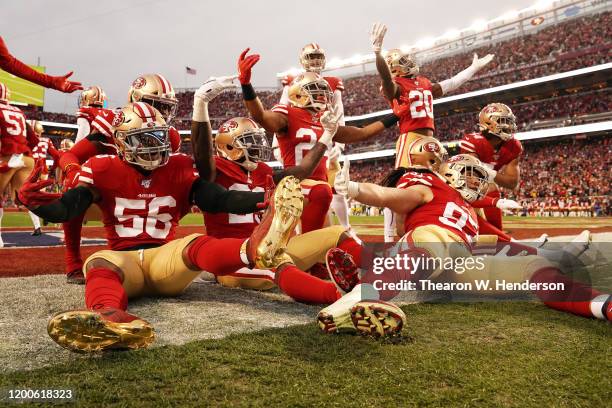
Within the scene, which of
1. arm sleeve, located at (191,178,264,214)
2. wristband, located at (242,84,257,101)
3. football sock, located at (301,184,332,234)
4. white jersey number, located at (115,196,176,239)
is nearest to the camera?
arm sleeve, located at (191,178,264,214)

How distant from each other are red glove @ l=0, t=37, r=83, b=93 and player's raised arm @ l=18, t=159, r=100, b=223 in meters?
2.53

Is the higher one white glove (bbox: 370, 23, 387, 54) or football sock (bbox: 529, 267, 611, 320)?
white glove (bbox: 370, 23, 387, 54)

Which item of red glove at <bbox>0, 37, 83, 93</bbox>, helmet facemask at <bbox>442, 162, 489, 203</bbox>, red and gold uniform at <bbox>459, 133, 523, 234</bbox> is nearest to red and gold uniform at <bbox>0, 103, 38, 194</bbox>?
red glove at <bbox>0, 37, 83, 93</bbox>

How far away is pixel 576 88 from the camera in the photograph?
101 feet

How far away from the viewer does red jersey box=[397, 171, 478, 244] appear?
11.0 feet


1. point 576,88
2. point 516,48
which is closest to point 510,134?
point 576,88

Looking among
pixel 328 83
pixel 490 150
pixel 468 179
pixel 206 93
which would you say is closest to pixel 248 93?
pixel 206 93

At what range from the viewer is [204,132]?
10.6 ft

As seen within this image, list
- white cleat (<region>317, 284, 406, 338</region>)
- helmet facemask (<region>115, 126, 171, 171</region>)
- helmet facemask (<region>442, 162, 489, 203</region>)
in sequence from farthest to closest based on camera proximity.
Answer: helmet facemask (<region>442, 162, 489, 203</region>)
helmet facemask (<region>115, 126, 171, 171</region>)
white cleat (<region>317, 284, 406, 338</region>)

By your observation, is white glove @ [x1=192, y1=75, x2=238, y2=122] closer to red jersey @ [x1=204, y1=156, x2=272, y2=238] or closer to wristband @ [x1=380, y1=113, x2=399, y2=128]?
red jersey @ [x1=204, y1=156, x2=272, y2=238]

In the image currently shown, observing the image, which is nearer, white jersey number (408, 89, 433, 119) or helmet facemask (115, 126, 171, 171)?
helmet facemask (115, 126, 171, 171)

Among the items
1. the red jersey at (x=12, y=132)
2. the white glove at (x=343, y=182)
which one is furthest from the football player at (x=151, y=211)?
the red jersey at (x=12, y=132)

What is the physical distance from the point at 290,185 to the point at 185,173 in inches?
40.6

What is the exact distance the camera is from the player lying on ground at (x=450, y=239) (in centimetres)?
277
